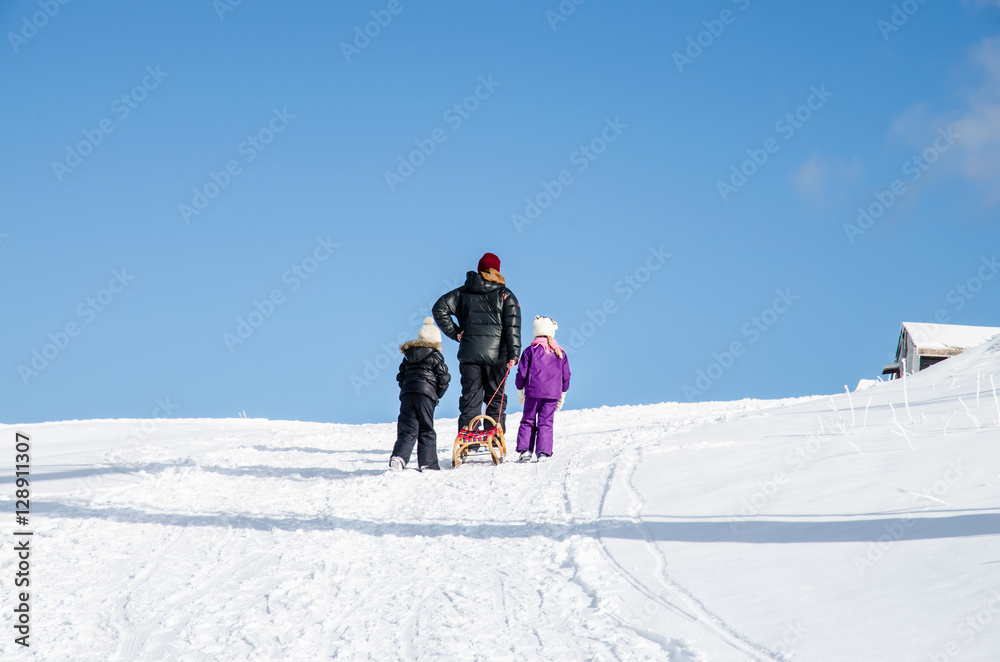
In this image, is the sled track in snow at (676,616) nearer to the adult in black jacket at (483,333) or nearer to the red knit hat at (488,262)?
the adult in black jacket at (483,333)

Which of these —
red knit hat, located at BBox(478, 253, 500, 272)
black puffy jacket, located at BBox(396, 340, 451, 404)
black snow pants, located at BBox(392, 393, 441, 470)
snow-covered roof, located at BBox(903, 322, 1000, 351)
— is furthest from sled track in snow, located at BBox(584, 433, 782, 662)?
snow-covered roof, located at BBox(903, 322, 1000, 351)

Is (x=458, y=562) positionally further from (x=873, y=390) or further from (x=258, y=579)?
(x=873, y=390)

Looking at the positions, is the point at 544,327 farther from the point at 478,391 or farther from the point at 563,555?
the point at 563,555

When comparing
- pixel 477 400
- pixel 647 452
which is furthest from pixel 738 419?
pixel 477 400

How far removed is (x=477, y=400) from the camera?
10.1 metres

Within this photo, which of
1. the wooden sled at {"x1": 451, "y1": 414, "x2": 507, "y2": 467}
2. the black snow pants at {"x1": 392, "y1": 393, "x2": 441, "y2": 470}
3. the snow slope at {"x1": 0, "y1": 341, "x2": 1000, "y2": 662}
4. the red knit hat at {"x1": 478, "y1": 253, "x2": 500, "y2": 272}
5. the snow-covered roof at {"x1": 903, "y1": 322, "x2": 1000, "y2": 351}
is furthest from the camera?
the snow-covered roof at {"x1": 903, "y1": 322, "x2": 1000, "y2": 351}

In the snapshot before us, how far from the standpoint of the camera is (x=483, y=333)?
32.9 feet

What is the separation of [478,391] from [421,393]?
1.09 metres

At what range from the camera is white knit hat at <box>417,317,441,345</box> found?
952 cm

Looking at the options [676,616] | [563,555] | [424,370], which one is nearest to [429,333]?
[424,370]

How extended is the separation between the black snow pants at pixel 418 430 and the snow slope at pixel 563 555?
1.28ft

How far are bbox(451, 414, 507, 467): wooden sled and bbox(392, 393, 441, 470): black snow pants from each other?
→ 0.36 meters

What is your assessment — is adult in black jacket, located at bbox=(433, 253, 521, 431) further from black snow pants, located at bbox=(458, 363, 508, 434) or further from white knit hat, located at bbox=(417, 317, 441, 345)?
white knit hat, located at bbox=(417, 317, 441, 345)

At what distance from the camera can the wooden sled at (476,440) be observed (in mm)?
9477
